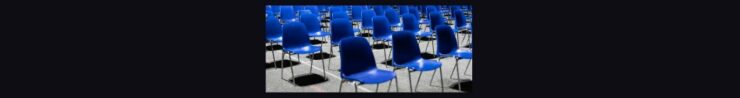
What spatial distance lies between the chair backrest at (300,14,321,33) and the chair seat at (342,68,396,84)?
307 centimetres

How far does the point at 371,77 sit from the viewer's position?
13.3ft

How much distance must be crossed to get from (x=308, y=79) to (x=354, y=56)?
1.22 meters

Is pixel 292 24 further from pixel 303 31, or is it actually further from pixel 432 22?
pixel 432 22

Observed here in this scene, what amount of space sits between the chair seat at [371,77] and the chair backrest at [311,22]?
307cm

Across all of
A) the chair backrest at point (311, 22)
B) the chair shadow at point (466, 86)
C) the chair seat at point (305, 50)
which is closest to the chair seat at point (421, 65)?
the chair shadow at point (466, 86)

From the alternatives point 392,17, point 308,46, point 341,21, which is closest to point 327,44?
point 392,17

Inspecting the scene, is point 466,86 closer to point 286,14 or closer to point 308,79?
point 308,79

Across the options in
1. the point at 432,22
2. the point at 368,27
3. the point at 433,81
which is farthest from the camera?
the point at 368,27

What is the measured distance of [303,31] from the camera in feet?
18.4

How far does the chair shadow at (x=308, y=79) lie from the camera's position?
5035mm

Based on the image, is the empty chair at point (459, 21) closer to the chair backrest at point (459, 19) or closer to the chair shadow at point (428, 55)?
the chair backrest at point (459, 19)

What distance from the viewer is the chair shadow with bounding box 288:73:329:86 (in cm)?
504

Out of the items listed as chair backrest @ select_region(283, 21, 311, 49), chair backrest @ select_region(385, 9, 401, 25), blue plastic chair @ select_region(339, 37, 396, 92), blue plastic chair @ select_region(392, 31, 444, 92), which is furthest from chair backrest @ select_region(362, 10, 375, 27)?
blue plastic chair @ select_region(339, 37, 396, 92)

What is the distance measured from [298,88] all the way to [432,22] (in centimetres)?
330
